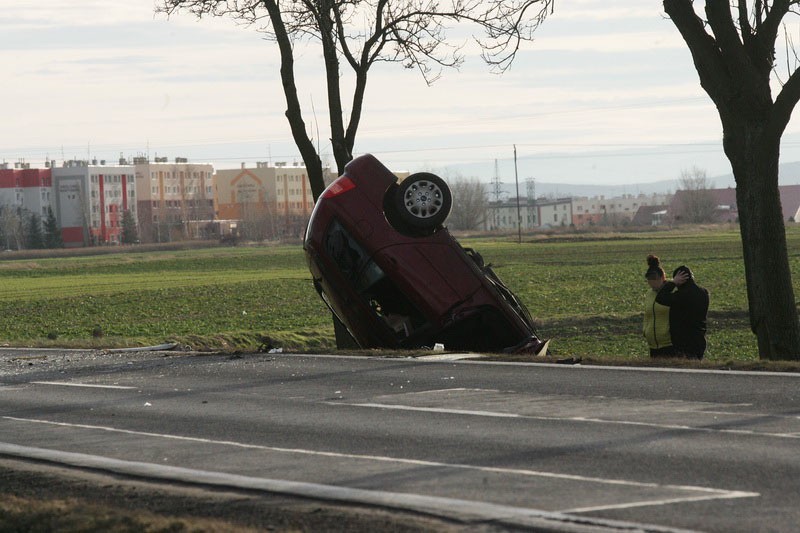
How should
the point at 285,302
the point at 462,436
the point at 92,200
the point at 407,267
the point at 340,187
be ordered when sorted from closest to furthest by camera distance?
the point at 462,436 < the point at 407,267 < the point at 340,187 < the point at 285,302 < the point at 92,200

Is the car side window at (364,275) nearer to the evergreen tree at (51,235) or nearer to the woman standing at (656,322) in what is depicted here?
the woman standing at (656,322)

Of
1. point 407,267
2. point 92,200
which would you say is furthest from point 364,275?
point 92,200

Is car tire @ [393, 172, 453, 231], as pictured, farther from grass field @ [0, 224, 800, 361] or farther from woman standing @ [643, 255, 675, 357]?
grass field @ [0, 224, 800, 361]

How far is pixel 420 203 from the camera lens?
14.9 meters

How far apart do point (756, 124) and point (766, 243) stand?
1381 millimetres

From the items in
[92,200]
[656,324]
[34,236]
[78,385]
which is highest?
[92,200]

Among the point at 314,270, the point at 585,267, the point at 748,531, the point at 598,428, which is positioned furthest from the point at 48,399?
the point at 585,267

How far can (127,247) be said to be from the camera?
13650 cm

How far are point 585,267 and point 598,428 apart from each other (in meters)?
51.9

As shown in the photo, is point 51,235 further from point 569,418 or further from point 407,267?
point 569,418

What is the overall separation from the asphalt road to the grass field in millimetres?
8751

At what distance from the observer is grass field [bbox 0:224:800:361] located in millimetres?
27003

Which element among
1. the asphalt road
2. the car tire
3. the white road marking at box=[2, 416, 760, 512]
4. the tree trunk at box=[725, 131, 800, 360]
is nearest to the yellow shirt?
the asphalt road

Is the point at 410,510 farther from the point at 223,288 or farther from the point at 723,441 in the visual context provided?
the point at 223,288
